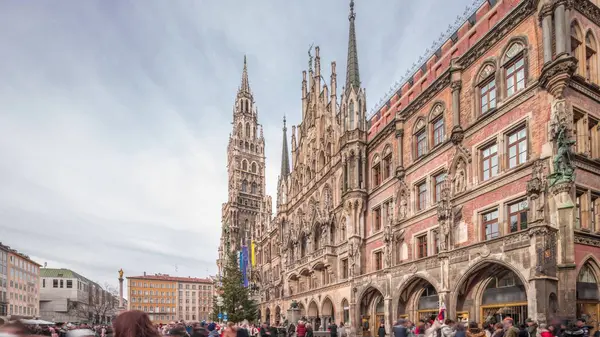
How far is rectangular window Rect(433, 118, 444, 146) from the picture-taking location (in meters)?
24.7

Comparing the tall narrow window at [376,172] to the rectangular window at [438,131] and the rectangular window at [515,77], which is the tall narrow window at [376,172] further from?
the rectangular window at [515,77]

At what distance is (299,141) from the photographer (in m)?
46.1

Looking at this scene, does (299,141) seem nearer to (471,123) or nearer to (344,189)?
(344,189)

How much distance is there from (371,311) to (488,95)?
1547cm

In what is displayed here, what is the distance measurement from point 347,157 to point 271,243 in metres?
27.3

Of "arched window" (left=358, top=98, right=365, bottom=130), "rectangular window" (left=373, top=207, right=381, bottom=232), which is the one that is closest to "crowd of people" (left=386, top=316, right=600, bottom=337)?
"rectangular window" (left=373, top=207, right=381, bottom=232)

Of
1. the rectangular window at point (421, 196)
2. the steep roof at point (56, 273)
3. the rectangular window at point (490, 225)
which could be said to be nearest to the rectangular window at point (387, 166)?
the rectangular window at point (421, 196)

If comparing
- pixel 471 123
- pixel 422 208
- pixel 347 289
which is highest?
pixel 471 123

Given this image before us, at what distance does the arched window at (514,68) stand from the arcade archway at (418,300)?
1024 centimetres

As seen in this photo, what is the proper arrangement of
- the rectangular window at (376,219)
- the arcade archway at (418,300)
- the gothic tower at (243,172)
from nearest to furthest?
the arcade archway at (418,300) < the rectangular window at (376,219) < the gothic tower at (243,172)

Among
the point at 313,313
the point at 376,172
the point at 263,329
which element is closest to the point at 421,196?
the point at 376,172

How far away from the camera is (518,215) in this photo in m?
19.0

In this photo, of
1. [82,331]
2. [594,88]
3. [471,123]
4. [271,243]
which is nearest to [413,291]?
[471,123]

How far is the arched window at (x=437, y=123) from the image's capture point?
2462 cm
